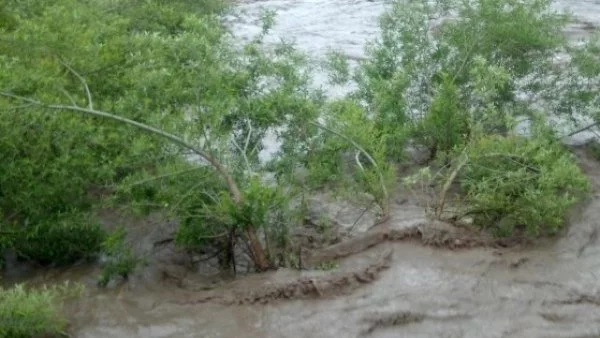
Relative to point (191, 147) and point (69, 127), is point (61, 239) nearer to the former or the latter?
point (69, 127)

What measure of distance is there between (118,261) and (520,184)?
3.01m

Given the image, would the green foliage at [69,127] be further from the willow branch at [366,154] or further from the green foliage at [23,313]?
the green foliage at [23,313]

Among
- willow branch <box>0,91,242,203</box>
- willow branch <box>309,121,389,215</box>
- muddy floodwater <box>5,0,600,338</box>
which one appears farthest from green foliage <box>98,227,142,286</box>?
willow branch <box>309,121,389,215</box>

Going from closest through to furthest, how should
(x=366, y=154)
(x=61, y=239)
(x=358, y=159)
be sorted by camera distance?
(x=61, y=239)
(x=366, y=154)
(x=358, y=159)

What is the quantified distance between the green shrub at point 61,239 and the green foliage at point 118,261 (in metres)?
0.21

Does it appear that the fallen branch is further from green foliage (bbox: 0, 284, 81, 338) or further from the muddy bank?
green foliage (bbox: 0, 284, 81, 338)

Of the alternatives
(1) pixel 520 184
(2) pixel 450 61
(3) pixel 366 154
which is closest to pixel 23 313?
(3) pixel 366 154

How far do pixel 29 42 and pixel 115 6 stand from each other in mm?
2910

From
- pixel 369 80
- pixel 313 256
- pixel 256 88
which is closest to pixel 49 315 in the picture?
pixel 313 256

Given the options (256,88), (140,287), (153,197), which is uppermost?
(256,88)

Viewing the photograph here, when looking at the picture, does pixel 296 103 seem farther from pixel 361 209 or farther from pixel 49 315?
pixel 49 315

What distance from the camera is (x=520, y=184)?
7723 millimetres

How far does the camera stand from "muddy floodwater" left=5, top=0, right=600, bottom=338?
6.63m

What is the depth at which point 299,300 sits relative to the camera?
23.1 ft
